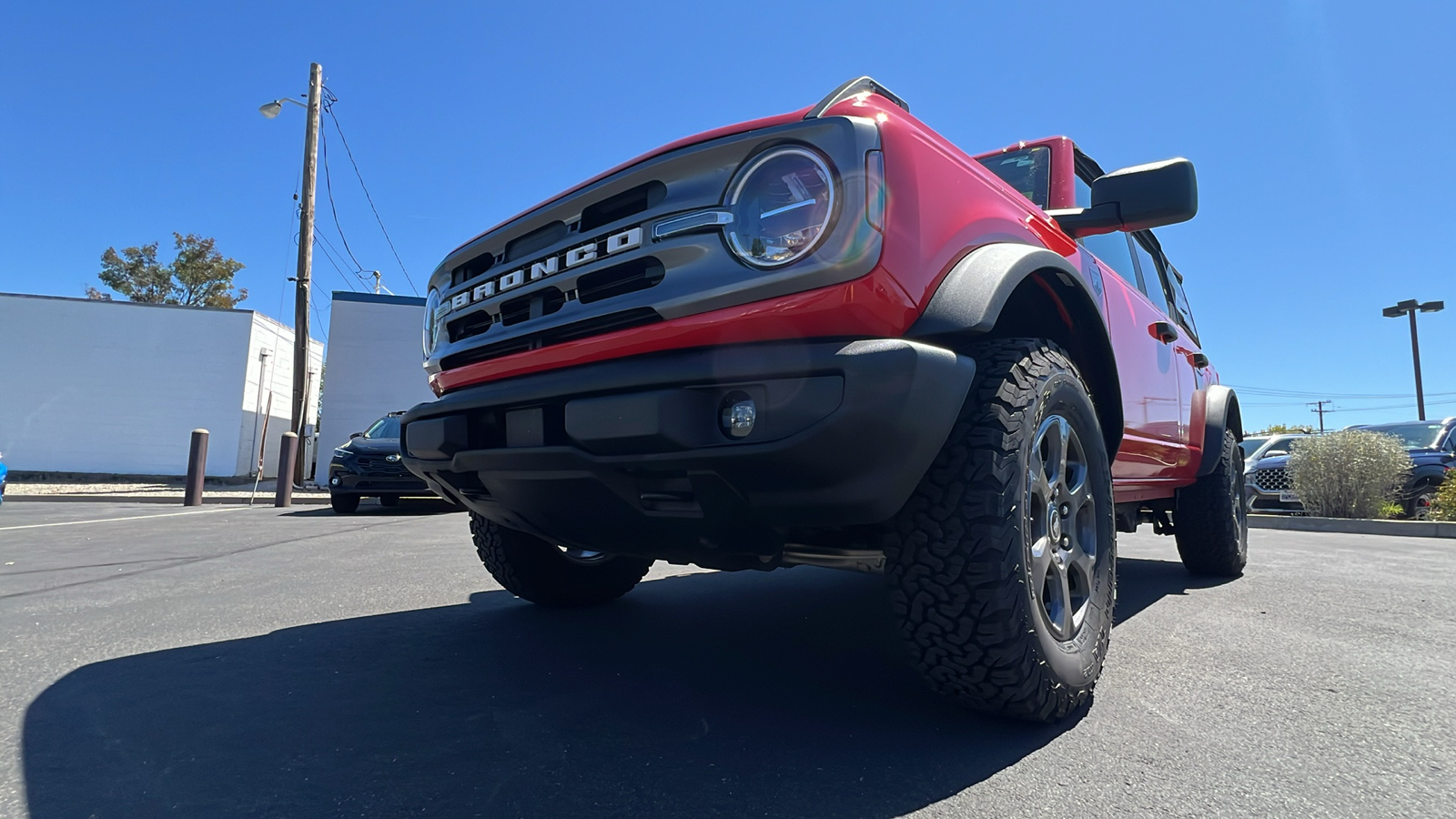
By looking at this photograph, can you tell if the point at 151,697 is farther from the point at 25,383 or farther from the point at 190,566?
the point at 25,383

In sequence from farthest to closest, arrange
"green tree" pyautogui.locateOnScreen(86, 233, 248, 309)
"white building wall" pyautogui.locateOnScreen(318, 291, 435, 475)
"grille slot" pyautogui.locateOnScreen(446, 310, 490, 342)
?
"green tree" pyautogui.locateOnScreen(86, 233, 248, 309)
"white building wall" pyautogui.locateOnScreen(318, 291, 435, 475)
"grille slot" pyautogui.locateOnScreen(446, 310, 490, 342)

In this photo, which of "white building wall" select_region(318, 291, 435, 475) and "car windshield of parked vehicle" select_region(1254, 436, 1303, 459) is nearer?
"car windshield of parked vehicle" select_region(1254, 436, 1303, 459)

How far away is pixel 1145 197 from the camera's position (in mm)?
2375

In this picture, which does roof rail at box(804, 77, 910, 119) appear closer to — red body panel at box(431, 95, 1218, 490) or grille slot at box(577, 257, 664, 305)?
red body panel at box(431, 95, 1218, 490)

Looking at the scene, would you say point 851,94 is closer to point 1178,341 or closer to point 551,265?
point 551,265

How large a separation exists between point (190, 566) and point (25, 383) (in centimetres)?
1681

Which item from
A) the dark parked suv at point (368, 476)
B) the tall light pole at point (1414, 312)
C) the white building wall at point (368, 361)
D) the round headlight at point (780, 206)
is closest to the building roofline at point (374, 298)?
the white building wall at point (368, 361)

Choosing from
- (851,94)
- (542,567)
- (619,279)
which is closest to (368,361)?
(542,567)

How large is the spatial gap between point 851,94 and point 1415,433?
14278 millimetres

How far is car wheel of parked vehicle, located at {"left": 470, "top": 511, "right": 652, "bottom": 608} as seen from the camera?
307cm

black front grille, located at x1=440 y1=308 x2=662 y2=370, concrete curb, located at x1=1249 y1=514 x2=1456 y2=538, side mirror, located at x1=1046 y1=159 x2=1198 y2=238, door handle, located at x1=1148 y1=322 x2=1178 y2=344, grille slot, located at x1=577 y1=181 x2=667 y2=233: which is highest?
side mirror, located at x1=1046 y1=159 x2=1198 y2=238

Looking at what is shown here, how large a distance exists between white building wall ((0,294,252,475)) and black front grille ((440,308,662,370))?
17.3 metres

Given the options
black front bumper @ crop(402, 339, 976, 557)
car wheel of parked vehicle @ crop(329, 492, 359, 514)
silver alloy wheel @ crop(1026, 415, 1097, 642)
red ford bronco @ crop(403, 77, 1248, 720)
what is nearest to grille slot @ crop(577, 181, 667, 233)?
red ford bronco @ crop(403, 77, 1248, 720)

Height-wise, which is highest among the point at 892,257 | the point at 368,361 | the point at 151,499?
the point at 368,361
